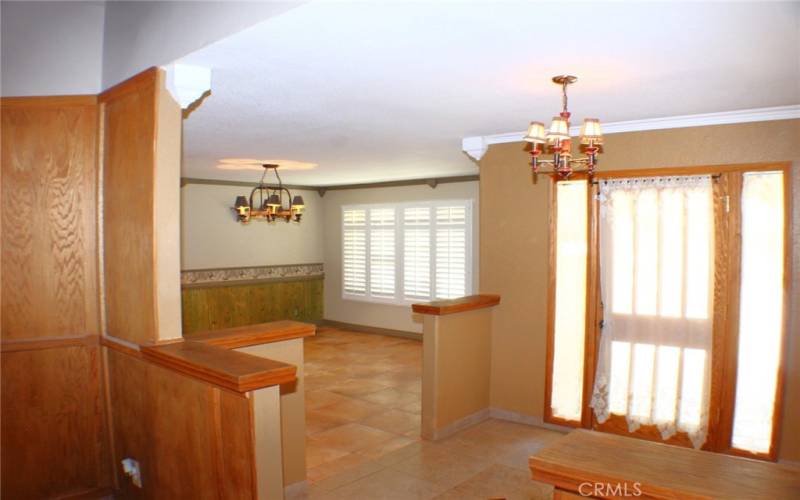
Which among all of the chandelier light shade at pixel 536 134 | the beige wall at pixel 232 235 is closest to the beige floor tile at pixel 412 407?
the chandelier light shade at pixel 536 134

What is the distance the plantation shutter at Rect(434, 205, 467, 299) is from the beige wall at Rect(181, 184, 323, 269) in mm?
2500

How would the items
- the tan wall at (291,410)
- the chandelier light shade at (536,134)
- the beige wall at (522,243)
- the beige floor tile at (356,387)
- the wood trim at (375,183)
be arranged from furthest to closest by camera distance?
the wood trim at (375,183) < the beige floor tile at (356,387) < the beige wall at (522,243) < the tan wall at (291,410) < the chandelier light shade at (536,134)

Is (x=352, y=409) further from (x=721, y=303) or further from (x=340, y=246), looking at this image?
(x=340, y=246)

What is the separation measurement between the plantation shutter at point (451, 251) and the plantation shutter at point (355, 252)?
147 centimetres

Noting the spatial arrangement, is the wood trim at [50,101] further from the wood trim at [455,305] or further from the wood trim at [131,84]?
the wood trim at [455,305]

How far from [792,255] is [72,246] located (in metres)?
4.29

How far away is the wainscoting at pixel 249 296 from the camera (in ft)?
27.1

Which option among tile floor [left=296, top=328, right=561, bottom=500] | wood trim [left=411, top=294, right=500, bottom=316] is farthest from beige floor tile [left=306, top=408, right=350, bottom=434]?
wood trim [left=411, top=294, right=500, bottom=316]

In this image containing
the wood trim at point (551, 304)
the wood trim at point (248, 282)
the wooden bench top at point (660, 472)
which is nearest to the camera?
the wooden bench top at point (660, 472)

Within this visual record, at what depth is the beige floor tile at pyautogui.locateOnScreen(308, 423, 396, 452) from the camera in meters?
4.38

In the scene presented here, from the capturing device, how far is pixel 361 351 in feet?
26.0

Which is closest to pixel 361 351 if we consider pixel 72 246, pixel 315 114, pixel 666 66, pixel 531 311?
pixel 531 311

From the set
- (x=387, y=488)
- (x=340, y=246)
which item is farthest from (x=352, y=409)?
(x=340, y=246)

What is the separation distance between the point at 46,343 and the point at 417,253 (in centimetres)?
595
